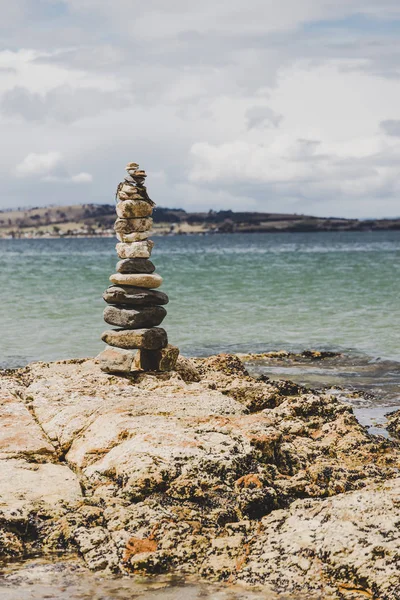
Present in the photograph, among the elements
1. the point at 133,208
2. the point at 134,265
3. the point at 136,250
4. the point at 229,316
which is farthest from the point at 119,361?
the point at 229,316

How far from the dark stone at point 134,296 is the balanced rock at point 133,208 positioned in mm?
1419

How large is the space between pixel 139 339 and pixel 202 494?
712 centimetres

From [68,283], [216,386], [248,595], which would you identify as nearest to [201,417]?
[248,595]

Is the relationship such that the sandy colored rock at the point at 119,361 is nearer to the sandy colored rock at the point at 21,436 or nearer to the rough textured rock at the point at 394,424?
the sandy colored rock at the point at 21,436

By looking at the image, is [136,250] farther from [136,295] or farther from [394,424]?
[394,424]

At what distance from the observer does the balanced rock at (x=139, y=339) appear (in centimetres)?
1552

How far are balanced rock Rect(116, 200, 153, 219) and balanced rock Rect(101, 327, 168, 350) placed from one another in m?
2.28

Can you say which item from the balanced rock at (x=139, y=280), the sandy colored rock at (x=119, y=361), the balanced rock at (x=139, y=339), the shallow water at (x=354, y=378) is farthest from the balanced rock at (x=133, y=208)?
the shallow water at (x=354, y=378)

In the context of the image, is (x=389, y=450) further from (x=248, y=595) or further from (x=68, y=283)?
(x=68, y=283)

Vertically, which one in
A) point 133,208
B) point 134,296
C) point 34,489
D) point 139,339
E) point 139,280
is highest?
point 133,208

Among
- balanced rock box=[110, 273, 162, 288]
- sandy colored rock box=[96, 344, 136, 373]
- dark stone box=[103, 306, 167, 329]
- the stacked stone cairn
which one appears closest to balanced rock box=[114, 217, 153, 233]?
the stacked stone cairn

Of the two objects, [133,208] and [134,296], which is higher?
[133,208]

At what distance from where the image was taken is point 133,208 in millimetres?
16016

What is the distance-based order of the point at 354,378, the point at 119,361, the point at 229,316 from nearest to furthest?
the point at 119,361, the point at 354,378, the point at 229,316
